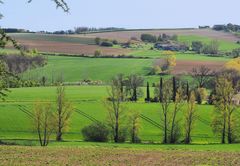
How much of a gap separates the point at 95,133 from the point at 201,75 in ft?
208

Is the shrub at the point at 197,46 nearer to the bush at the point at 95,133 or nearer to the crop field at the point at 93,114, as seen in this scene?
the crop field at the point at 93,114

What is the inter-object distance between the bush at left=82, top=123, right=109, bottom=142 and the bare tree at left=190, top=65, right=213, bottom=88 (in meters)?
54.5

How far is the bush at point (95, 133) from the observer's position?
61.4m

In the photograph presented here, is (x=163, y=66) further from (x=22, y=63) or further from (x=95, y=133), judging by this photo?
(x=95, y=133)

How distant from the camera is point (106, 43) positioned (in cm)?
18050

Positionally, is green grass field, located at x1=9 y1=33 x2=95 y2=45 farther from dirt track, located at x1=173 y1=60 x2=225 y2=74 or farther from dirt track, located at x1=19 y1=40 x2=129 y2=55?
dirt track, located at x1=173 y1=60 x2=225 y2=74

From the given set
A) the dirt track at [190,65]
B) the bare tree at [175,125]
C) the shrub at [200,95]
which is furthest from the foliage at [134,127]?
the dirt track at [190,65]

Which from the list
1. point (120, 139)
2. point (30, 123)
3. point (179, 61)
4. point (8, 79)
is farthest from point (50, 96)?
point (8, 79)

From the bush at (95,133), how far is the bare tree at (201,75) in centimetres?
5453

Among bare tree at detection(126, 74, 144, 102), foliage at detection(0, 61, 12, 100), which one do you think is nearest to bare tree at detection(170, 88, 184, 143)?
bare tree at detection(126, 74, 144, 102)

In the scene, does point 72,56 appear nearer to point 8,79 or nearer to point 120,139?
point 120,139

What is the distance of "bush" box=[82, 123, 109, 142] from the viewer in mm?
61375

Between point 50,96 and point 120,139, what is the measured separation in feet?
110

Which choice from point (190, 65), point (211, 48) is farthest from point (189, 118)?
point (211, 48)
